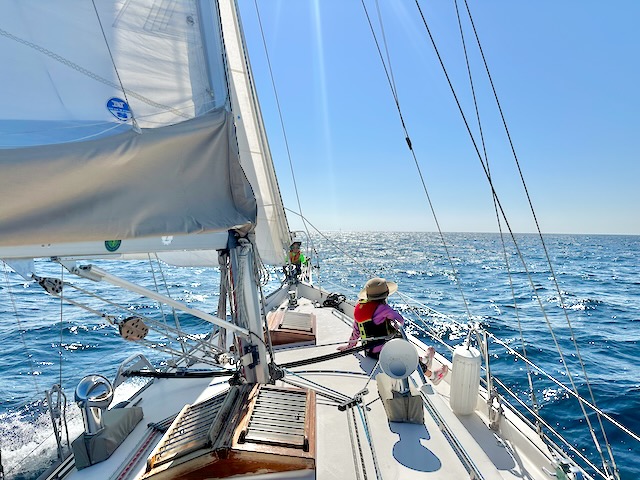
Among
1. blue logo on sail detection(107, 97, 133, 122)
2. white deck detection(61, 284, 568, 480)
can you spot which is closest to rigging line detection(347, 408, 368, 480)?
white deck detection(61, 284, 568, 480)

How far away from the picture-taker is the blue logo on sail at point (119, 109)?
8.11ft

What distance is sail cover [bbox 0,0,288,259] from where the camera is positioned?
2.05 metres

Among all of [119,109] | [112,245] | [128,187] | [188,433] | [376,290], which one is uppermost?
[119,109]

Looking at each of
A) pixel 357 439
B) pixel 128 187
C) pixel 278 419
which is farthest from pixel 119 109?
pixel 357 439

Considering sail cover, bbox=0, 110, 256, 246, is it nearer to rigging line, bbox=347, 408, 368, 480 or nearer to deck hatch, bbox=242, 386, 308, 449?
deck hatch, bbox=242, 386, 308, 449

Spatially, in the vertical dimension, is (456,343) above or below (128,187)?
below

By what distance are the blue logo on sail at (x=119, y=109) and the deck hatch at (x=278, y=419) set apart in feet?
7.15

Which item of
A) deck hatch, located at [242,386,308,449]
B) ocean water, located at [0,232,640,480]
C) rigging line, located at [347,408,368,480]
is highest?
deck hatch, located at [242,386,308,449]

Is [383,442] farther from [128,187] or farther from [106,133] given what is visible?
[106,133]

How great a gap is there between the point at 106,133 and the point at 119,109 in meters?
0.25

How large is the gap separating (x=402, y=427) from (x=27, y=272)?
11.1 feet

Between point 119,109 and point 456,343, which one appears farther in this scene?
point 456,343

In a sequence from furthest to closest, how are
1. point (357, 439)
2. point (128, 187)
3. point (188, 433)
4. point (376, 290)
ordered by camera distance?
1. point (376, 290)
2. point (357, 439)
3. point (188, 433)
4. point (128, 187)

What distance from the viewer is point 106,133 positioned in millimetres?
2348
